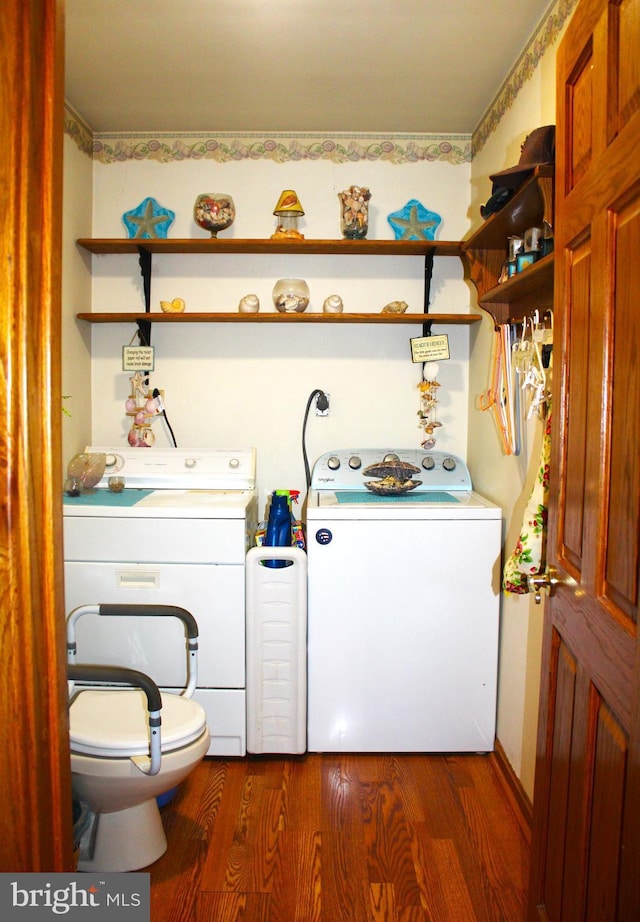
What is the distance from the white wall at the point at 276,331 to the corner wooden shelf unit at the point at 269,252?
2.2 inches

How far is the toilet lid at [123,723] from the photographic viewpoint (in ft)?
5.16

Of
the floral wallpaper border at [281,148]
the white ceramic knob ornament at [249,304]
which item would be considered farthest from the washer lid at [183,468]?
the floral wallpaper border at [281,148]

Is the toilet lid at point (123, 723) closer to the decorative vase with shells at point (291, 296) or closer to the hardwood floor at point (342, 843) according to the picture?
the hardwood floor at point (342, 843)

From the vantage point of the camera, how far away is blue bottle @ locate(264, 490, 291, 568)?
7.34ft

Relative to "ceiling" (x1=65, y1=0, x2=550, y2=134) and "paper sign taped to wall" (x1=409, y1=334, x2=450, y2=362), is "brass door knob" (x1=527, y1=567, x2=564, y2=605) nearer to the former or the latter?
"paper sign taped to wall" (x1=409, y1=334, x2=450, y2=362)

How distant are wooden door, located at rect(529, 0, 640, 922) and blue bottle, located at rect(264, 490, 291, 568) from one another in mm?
1076

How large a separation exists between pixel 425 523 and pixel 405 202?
1.37 metres

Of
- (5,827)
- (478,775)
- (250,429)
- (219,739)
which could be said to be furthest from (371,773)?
(5,827)

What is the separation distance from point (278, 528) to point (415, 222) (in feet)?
4.49

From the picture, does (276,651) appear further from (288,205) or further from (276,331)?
(288,205)

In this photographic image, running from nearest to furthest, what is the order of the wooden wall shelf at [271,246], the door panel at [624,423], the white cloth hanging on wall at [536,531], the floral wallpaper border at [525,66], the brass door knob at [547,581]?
the door panel at [624,423] → the brass door knob at [547,581] → the white cloth hanging on wall at [536,531] → the floral wallpaper border at [525,66] → the wooden wall shelf at [271,246]

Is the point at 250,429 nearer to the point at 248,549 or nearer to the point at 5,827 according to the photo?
the point at 248,549

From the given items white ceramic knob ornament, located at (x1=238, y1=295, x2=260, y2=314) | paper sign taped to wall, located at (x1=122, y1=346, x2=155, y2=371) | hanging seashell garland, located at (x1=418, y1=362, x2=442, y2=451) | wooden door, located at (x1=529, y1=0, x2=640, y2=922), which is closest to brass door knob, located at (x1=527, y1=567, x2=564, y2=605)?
wooden door, located at (x1=529, y1=0, x2=640, y2=922)

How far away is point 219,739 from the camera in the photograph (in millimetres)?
2217
